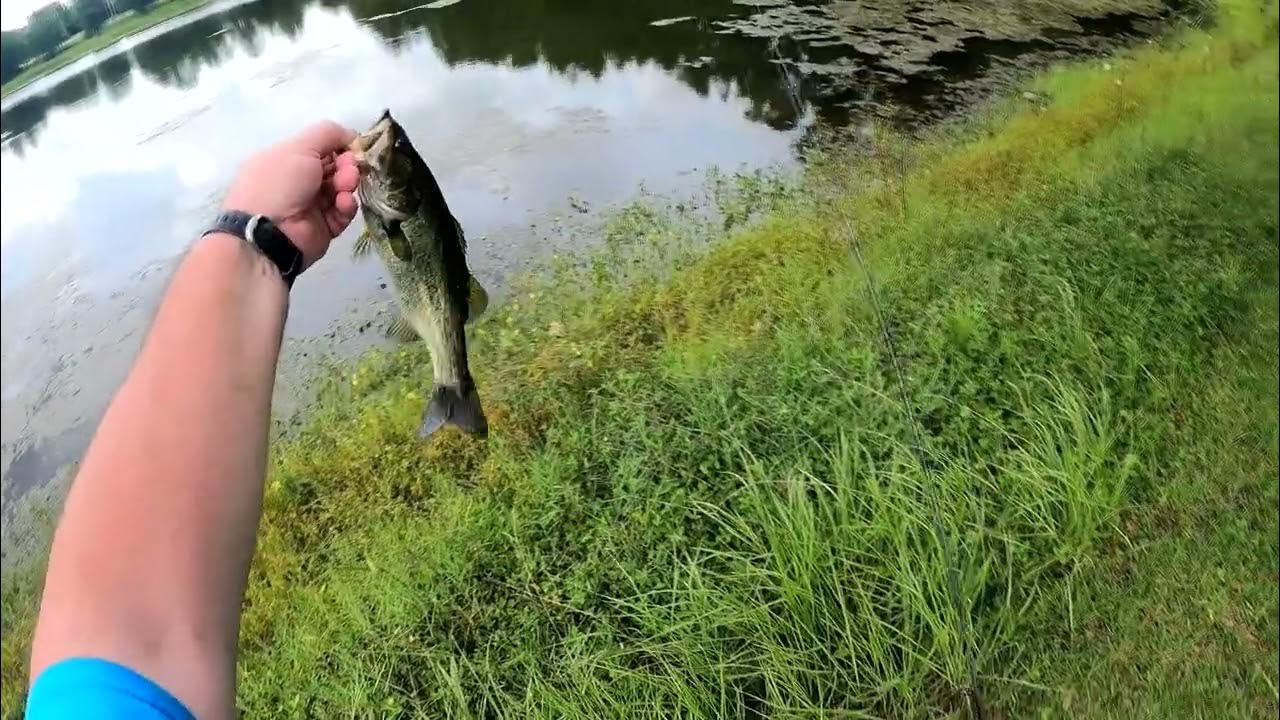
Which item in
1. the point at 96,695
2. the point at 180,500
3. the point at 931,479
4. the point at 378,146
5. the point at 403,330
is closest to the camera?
the point at 96,695

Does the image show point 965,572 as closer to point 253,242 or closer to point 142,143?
point 253,242

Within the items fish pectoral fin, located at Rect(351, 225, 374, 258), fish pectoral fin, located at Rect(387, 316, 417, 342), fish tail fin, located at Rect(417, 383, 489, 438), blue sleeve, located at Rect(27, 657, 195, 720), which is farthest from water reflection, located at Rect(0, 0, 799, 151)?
blue sleeve, located at Rect(27, 657, 195, 720)

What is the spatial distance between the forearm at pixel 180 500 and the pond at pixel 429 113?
0.70 feet

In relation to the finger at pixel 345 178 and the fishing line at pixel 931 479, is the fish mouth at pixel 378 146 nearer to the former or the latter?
the finger at pixel 345 178

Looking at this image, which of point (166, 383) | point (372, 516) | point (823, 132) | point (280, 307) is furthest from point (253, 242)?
point (823, 132)

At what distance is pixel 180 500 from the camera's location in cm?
105

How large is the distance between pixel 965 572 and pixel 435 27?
192 centimetres

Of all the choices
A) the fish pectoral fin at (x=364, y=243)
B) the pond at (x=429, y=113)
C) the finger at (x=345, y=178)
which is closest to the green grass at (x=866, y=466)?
the pond at (x=429, y=113)

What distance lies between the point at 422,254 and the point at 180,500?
25.1 inches

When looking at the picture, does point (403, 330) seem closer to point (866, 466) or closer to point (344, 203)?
point (344, 203)

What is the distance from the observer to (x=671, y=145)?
298 cm

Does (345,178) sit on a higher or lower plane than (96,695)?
higher

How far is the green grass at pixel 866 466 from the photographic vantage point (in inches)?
55.6

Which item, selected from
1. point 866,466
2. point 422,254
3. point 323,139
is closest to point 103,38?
point 323,139
